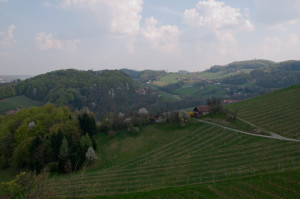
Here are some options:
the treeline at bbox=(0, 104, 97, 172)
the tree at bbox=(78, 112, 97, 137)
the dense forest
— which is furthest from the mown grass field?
the dense forest

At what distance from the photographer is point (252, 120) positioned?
63.4 m

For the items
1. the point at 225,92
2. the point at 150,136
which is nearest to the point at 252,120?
the point at 150,136

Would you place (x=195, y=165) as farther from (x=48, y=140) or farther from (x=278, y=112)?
(x=278, y=112)

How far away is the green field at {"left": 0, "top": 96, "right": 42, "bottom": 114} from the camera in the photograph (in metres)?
136

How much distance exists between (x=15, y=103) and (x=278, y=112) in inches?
6219

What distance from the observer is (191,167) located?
3953 centimetres

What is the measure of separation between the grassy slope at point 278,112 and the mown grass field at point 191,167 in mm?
10261

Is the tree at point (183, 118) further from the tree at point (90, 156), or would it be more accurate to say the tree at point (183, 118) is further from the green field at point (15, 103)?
the green field at point (15, 103)

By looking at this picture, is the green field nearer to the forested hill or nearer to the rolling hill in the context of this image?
the forested hill

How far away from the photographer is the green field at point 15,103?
136 metres

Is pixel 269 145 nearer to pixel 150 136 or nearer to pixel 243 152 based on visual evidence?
pixel 243 152

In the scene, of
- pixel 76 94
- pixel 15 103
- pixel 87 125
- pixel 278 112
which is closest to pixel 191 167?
pixel 87 125

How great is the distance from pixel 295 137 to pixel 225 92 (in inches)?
5805

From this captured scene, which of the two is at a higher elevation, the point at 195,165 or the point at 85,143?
the point at 85,143
